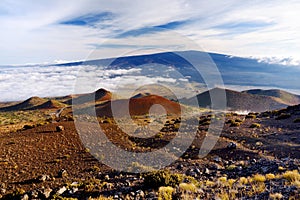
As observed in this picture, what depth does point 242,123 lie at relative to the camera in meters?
31.0

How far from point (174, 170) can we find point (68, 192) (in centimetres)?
562

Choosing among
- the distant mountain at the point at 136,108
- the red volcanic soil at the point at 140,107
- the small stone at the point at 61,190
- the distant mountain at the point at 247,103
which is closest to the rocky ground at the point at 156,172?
the small stone at the point at 61,190

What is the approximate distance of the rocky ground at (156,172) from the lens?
430 inches

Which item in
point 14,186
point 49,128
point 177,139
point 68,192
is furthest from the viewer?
point 49,128

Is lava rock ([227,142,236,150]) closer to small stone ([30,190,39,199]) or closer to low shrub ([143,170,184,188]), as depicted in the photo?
low shrub ([143,170,184,188])

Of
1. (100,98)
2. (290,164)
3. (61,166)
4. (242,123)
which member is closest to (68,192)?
(61,166)

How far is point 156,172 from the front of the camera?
12539mm

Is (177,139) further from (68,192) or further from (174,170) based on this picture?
(68,192)

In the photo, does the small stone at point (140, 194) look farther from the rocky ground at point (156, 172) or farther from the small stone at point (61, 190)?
the small stone at point (61, 190)

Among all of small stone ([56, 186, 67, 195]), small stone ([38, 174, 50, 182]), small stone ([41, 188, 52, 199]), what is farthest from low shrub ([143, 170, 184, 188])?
small stone ([38, 174, 50, 182])

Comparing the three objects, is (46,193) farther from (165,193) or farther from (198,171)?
(198,171)

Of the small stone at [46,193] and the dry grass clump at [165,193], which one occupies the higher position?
the dry grass clump at [165,193]

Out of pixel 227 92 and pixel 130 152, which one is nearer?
pixel 130 152

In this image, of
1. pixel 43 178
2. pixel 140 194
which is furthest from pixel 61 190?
pixel 140 194
